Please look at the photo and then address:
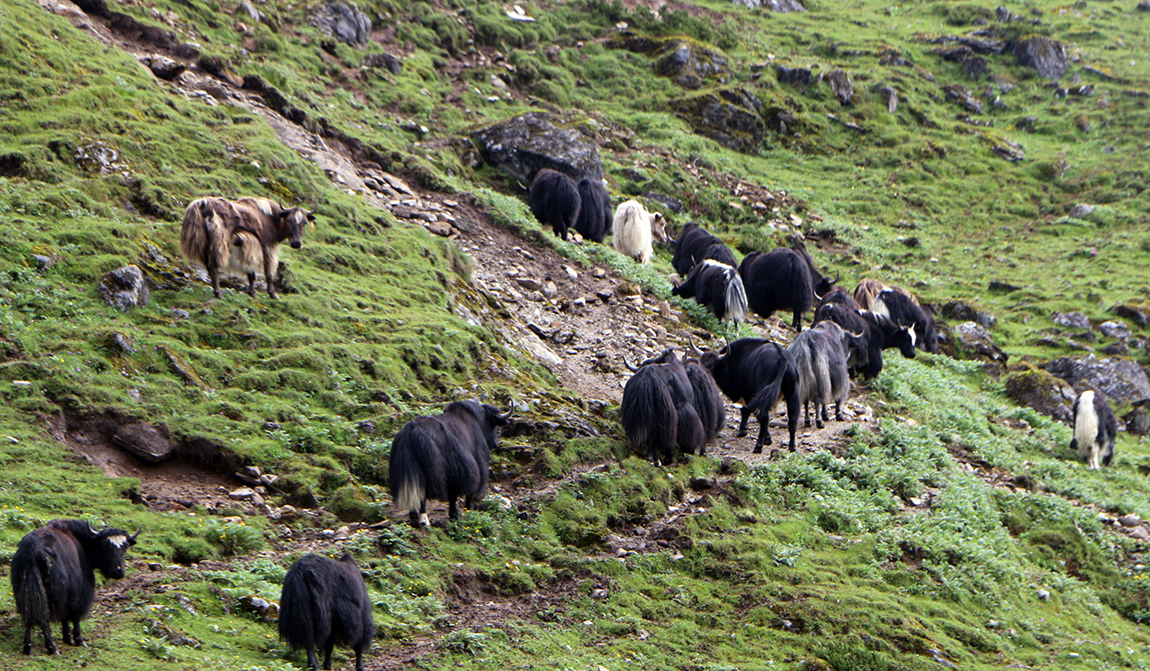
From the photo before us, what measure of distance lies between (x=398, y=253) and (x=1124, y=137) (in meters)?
30.7

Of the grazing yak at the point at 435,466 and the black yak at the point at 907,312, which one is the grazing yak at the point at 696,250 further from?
the grazing yak at the point at 435,466

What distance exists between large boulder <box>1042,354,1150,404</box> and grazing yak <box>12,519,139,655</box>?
18.6m

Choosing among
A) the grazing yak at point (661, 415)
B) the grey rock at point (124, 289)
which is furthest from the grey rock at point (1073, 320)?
the grey rock at point (124, 289)

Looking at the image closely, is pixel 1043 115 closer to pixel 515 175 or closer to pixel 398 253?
pixel 515 175

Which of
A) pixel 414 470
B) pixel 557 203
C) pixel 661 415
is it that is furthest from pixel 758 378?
pixel 557 203

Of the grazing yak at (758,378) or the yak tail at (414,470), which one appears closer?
the yak tail at (414,470)

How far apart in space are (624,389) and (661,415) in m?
1.22

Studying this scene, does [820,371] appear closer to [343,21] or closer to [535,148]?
[535,148]

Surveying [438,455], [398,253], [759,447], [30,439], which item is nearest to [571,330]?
[398,253]

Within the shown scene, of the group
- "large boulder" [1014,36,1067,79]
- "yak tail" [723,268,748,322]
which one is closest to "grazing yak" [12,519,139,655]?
"yak tail" [723,268,748,322]

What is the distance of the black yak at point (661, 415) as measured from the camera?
11.9 metres

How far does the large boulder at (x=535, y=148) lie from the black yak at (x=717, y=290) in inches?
231

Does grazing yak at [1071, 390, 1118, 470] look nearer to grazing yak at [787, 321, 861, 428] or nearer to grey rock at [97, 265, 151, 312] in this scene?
grazing yak at [787, 321, 861, 428]

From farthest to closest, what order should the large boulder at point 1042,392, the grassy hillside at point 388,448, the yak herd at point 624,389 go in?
the large boulder at point 1042,392, the grassy hillside at point 388,448, the yak herd at point 624,389
